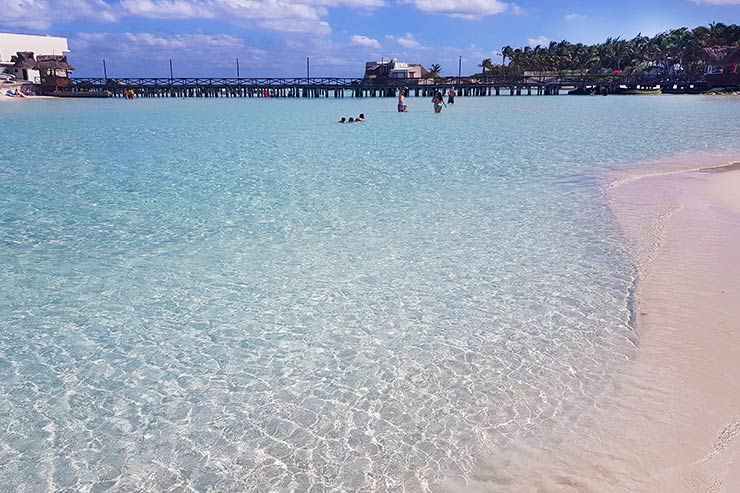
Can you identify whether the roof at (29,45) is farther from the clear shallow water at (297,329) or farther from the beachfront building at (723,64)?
the beachfront building at (723,64)

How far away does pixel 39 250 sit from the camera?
8477mm

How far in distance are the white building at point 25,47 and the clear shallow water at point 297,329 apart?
7385cm

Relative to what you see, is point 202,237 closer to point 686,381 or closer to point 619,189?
point 686,381

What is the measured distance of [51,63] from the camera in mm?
71500

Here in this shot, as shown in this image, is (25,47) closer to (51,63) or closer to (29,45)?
(29,45)

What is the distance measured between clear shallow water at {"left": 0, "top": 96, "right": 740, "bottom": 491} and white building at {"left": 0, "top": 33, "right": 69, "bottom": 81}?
73.8m

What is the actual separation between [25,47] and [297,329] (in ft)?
303

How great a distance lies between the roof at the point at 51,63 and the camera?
7094cm

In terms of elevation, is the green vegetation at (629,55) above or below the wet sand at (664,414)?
above

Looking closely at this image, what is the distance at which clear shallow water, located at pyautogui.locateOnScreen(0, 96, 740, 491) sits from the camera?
3.97 metres

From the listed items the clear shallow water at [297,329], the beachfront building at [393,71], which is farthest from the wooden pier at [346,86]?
the clear shallow water at [297,329]

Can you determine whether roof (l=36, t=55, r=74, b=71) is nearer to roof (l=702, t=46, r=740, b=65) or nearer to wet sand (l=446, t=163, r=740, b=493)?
wet sand (l=446, t=163, r=740, b=493)

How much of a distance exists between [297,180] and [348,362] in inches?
382

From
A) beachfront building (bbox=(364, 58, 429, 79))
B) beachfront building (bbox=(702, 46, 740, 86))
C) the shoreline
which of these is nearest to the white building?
beachfront building (bbox=(364, 58, 429, 79))
